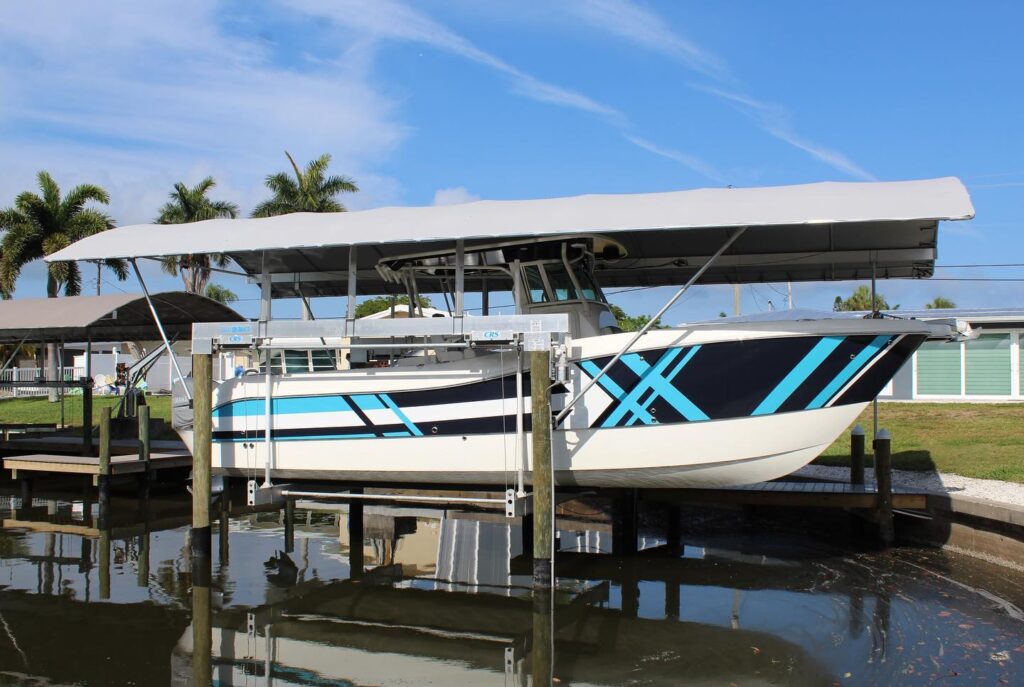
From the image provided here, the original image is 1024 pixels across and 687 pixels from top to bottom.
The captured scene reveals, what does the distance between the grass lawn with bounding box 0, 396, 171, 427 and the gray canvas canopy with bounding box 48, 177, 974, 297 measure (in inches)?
551

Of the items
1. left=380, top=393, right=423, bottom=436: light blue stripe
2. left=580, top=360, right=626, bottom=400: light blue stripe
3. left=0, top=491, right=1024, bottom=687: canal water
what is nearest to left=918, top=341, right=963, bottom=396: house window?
left=0, top=491, right=1024, bottom=687: canal water

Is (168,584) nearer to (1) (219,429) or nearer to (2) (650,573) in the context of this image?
(1) (219,429)

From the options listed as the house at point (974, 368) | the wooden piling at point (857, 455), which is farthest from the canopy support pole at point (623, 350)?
the house at point (974, 368)

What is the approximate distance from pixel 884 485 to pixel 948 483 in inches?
84.0

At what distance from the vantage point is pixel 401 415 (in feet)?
33.6

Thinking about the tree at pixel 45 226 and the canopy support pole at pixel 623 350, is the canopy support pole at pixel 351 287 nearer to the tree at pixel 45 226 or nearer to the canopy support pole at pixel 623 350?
the canopy support pole at pixel 623 350

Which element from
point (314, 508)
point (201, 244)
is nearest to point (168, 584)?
point (201, 244)

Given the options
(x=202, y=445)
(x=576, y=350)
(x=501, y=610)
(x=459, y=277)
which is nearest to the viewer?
(x=501, y=610)

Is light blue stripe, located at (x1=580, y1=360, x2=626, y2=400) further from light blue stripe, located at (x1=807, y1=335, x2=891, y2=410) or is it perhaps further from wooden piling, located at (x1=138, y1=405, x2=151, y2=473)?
wooden piling, located at (x1=138, y1=405, x2=151, y2=473)

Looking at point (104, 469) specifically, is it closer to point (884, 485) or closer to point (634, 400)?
point (634, 400)

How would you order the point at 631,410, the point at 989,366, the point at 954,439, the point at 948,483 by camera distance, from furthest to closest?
the point at 989,366 < the point at 954,439 < the point at 948,483 < the point at 631,410

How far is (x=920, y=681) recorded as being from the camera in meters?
6.75

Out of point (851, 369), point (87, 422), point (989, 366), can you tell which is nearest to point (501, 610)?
point (851, 369)

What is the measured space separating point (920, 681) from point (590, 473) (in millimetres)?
3864
